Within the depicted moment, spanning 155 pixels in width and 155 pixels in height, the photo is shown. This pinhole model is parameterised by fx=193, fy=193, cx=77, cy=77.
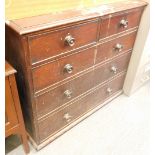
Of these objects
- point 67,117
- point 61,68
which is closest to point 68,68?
point 61,68

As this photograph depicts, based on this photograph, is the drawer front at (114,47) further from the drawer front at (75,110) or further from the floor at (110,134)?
the floor at (110,134)

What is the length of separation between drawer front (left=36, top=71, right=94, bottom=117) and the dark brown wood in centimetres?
12

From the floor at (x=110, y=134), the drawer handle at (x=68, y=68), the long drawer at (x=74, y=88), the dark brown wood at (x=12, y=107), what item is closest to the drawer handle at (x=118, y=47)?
the long drawer at (x=74, y=88)

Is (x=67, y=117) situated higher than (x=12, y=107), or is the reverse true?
(x=12, y=107)

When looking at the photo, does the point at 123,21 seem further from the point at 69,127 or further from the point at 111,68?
the point at 69,127

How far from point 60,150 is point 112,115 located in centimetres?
58

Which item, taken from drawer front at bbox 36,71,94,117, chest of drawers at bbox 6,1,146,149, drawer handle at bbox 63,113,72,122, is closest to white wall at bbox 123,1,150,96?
chest of drawers at bbox 6,1,146,149

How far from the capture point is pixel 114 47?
1.46 metres

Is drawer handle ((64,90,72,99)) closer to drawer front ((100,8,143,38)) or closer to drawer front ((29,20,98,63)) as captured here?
drawer front ((29,20,98,63))

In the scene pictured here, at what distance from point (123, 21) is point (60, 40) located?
56 cm

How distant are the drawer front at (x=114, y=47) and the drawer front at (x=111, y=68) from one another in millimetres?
65

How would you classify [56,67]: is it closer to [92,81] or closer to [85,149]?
[92,81]

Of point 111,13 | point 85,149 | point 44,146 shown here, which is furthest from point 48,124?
point 111,13

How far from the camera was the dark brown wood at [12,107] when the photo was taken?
0.96 metres
